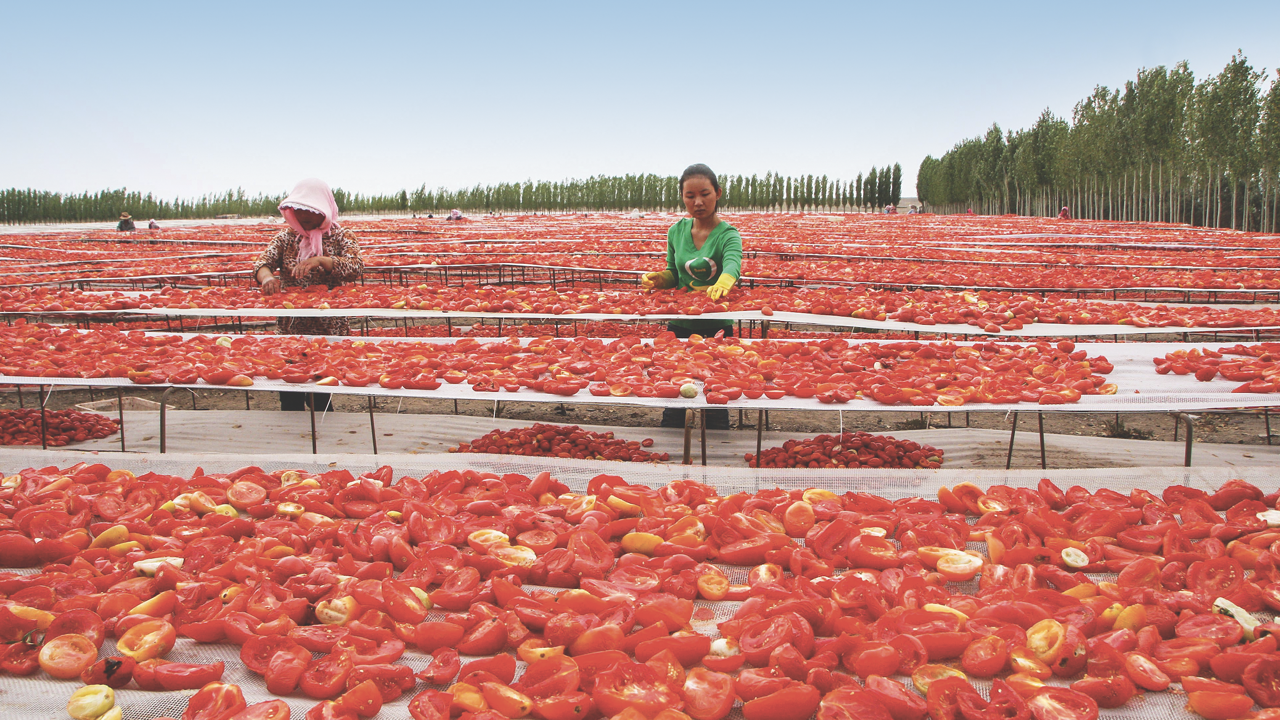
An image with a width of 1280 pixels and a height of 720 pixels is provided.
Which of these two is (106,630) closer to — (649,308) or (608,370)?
(608,370)

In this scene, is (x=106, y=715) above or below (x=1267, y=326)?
below

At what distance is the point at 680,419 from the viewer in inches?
244

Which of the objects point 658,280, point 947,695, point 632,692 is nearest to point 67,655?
point 632,692

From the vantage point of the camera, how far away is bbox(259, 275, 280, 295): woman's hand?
6836 millimetres

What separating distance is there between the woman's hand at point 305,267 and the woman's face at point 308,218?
0.30 m

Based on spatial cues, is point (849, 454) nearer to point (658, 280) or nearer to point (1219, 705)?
point (658, 280)

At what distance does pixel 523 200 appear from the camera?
2025 inches

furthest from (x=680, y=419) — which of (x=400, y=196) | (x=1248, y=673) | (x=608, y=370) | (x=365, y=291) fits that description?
(x=400, y=196)

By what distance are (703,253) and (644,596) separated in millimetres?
4609

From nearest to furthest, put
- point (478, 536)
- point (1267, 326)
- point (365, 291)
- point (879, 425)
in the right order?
point (478, 536)
point (1267, 326)
point (879, 425)
point (365, 291)

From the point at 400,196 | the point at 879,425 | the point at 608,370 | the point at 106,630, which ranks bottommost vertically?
the point at 879,425

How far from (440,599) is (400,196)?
2027 inches

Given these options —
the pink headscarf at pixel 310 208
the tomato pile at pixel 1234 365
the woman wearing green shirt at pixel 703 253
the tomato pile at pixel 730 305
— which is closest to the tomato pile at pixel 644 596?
the tomato pile at pixel 1234 365

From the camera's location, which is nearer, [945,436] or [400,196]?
[945,436]
